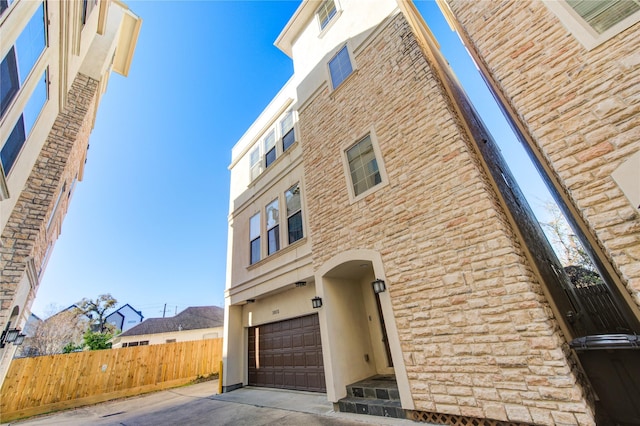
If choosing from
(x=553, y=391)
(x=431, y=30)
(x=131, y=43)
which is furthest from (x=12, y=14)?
(x=131, y=43)

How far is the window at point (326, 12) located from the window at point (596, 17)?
6.93 m

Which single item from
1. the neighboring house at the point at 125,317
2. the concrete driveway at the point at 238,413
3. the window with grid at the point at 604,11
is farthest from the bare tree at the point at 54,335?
the window with grid at the point at 604,11

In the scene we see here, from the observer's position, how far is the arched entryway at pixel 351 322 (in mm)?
5340

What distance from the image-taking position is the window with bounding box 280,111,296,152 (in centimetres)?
901

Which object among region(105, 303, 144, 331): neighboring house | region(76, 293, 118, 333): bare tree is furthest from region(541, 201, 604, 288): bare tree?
region(105, 303, 144, 331): neighboring house

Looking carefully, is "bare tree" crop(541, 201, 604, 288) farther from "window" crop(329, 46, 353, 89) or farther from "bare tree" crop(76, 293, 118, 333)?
"bare tree" crop(76, 293, 118, 333)

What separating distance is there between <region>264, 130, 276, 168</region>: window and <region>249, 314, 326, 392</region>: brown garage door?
Answer: 19.6ft

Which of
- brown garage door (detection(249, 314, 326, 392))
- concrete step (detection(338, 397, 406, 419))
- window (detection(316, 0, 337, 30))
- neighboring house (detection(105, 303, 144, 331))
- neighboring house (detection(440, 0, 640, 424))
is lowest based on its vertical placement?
concrete step (detection(338, 397, 406, 419))

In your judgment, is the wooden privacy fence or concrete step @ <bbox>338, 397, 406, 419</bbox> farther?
the wooden privacy fence

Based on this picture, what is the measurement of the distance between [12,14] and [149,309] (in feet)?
189

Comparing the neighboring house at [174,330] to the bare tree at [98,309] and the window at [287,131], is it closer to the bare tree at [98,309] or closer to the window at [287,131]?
the bare tree at [98,309]

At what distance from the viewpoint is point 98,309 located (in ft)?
81.5

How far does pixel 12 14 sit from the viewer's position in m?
2.71

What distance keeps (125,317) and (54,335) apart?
17.6 meters
